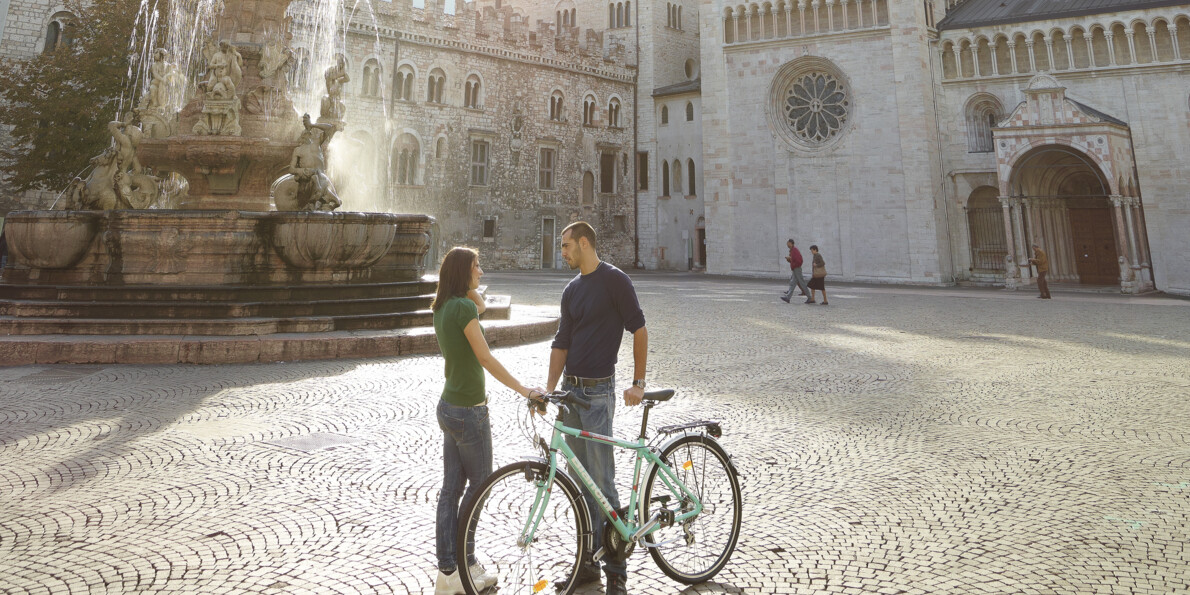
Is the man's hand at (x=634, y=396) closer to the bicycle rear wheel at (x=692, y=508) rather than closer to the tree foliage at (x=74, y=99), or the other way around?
the bicycle rear wheel at (x=692, y=508)

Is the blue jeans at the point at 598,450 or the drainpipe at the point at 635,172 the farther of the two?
the drainpipe at the point at 635,172

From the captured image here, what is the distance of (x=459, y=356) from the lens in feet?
9.27

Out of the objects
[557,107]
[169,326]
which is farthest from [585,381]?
[557,107]

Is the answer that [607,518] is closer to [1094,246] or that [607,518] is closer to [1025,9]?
[1094,246]

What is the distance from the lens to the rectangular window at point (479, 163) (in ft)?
118

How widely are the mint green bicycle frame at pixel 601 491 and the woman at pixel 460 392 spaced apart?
11.7 inches

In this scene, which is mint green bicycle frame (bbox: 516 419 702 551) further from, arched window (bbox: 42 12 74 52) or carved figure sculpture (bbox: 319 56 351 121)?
arched window (bbox: 42 12 74 52)

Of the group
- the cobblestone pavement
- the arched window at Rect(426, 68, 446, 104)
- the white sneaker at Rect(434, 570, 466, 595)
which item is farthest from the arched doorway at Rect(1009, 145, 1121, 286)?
the white sneaker at Rect(434, 570, 466, 595)

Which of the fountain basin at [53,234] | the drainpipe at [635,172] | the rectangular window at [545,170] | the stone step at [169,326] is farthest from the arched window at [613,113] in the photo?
the stone step at [169,326]

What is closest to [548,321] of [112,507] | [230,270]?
[230,270]

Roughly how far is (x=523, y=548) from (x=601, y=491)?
1.53 ft

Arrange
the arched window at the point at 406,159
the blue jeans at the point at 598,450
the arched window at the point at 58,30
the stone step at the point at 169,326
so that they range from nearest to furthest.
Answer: the blue jeans at the point at 598,450
the stone step at the point at 169,326
the arched window at the point at 58,30
the arched window at the point at 406,159

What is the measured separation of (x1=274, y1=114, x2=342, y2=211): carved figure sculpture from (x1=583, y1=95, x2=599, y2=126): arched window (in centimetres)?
3172

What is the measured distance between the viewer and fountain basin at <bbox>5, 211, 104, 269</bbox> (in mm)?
9234
